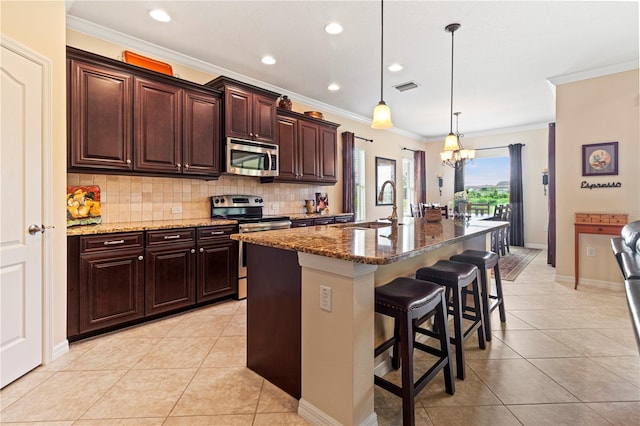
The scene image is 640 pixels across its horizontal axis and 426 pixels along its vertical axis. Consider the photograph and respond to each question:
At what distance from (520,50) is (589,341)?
304 cm

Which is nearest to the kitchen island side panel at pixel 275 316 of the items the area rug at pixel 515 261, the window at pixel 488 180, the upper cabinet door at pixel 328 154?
the upper cabinet door at pixel 328 154

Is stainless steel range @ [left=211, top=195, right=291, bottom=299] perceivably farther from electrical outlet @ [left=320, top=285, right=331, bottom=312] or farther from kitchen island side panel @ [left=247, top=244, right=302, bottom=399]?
electrical outlet @ [left=320, top=285, right=331, bottom=312]

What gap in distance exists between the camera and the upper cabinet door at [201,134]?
10.7 ft

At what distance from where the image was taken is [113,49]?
3072 millimetres

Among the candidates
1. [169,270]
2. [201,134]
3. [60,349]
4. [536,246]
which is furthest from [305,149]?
[536,246]

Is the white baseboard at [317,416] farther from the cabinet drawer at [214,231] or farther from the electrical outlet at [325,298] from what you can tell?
the cabinet drawer at [214,231]

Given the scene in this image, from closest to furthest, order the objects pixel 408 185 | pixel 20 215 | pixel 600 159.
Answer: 1. pixel 20 215
2. pixel 600 159
3. pixel 408 185

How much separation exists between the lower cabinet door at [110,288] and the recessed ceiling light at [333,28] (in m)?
2.75

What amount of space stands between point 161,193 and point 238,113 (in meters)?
1.29

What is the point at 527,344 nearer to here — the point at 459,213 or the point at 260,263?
the point at 459,213

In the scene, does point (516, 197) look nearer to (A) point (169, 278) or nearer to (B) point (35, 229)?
(A) point (169, 278)

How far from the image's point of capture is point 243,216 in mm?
4082

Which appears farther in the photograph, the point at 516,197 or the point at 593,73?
the point at 516,197

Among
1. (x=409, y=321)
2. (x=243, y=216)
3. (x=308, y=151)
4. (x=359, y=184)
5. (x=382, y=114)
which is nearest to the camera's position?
(x=409, y=321)
